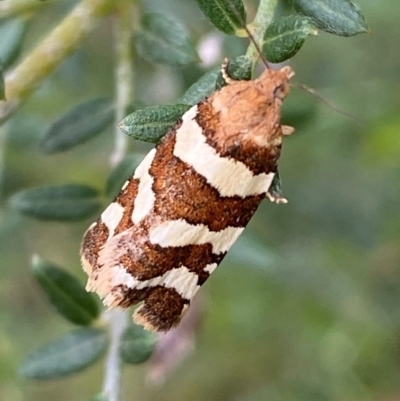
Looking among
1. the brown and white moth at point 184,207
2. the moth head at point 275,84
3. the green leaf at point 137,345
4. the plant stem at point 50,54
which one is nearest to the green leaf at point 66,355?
the green leaf at point 137,345

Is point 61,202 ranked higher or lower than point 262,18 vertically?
lower

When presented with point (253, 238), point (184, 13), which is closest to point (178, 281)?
point (253, 238)

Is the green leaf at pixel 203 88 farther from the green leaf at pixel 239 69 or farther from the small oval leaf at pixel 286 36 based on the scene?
the small oval leaf at pixel 286 36

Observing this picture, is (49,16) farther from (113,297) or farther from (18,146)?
(113,297)

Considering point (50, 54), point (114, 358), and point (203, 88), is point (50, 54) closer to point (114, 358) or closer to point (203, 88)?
point (203, 88)

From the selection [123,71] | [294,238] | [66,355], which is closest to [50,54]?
[123,71]
